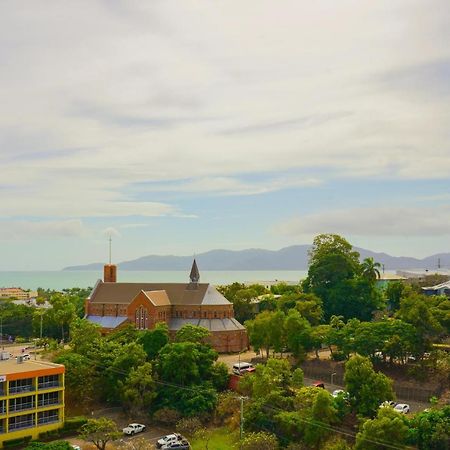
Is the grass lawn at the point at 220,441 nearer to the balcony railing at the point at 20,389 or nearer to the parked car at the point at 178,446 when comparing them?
the parked car at the point at 178,446

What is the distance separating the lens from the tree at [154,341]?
67875 millimetres

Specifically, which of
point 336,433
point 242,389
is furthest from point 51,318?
point 336,433

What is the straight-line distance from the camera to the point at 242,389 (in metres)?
60.2

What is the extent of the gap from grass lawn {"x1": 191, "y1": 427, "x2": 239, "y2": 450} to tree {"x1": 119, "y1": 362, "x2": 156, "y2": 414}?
8.16 meters

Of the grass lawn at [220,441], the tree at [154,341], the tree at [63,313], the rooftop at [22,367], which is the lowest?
the grass lawn at [220,441]

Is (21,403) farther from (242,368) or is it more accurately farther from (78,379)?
(242,368)

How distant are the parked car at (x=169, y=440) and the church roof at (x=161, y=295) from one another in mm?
31068

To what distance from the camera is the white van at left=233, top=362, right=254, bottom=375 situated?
65875mm

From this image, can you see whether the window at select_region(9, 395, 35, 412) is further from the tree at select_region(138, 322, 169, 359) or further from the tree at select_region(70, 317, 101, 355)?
the tree at select_region(138, 322, 169, 359)

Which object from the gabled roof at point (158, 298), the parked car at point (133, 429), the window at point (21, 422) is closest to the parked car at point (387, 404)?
the parked car at point (133, 429)

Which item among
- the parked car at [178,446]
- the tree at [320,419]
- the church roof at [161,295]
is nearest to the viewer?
the tree at [320,419]

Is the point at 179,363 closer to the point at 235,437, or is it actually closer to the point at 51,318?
the point at 235,437

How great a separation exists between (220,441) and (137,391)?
10.6 m

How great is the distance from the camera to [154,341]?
2704 inches
